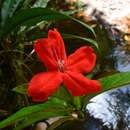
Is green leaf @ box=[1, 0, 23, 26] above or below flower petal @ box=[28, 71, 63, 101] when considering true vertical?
above

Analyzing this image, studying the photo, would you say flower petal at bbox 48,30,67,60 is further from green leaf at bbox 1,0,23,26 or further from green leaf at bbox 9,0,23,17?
green leaf at bbox 9,0,23,17

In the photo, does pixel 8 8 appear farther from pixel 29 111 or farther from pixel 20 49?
pixel 29 111

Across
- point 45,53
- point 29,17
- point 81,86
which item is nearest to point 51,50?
point 45,53

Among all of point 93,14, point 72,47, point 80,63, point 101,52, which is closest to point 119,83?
point 80,63

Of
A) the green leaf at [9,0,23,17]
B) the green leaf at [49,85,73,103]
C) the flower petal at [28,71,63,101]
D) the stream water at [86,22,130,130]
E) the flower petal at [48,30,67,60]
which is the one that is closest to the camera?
the flower petal at [28,71,63,101]

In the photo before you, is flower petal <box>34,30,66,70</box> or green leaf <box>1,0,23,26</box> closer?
flower petal <box>34,30,66,70</box>

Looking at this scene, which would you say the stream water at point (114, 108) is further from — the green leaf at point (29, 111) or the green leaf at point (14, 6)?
the green leaf at point (14, 6)

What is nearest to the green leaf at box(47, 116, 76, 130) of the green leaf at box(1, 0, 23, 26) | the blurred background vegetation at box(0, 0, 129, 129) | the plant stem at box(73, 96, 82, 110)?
the plant stem at box(73, 96, 82, 110)
